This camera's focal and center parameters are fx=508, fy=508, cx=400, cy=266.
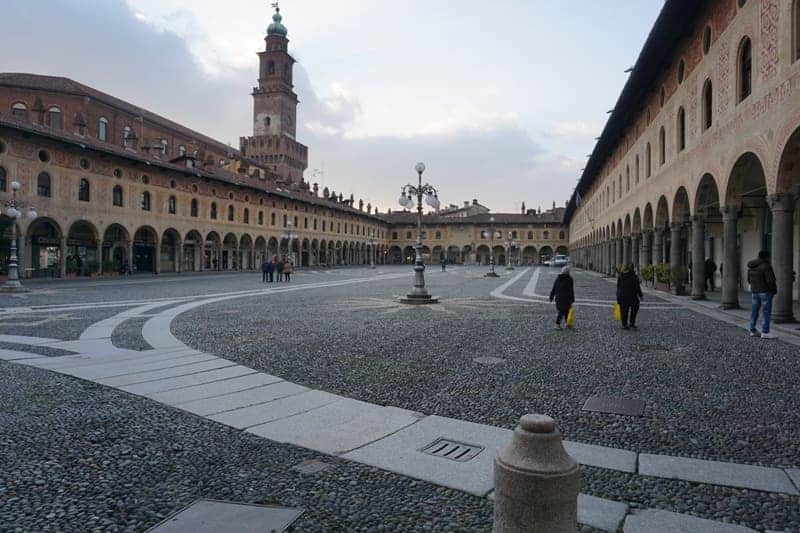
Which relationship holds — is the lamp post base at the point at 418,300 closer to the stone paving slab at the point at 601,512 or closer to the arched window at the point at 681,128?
the arched window at the point at 681,128

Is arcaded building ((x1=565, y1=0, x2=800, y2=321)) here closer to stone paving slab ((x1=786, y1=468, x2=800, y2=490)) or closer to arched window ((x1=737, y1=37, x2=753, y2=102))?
arched window ((x1=737, y1=37, x2=753, y2=102))

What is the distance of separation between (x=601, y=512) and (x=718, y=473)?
1225 mm

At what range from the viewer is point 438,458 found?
4031 mm

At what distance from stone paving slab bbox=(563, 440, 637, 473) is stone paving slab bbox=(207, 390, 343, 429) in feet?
8.60

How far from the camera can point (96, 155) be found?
33906 millimetres

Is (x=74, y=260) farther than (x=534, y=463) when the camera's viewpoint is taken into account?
Yes

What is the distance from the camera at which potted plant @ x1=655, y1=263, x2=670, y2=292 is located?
2028 centimetres

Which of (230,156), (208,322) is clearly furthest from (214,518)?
(230,156)

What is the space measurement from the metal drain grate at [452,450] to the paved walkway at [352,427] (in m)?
0.05

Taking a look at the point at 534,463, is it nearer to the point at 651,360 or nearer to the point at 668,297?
the point at 651,360

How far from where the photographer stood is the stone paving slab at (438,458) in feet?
11.9

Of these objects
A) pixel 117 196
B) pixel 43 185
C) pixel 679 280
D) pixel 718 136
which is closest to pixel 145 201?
pixel 117 196

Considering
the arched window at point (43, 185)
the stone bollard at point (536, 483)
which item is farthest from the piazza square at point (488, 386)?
the arched window at point (43, 185)

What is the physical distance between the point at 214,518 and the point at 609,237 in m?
37.6
